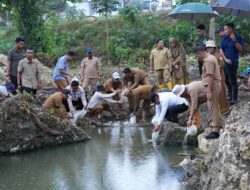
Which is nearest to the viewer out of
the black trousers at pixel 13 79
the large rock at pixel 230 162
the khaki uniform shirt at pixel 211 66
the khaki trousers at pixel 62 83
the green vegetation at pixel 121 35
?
the large rock at pixel 230 162

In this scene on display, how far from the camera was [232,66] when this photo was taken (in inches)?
430

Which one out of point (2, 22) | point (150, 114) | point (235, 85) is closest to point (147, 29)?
point (150, 114)

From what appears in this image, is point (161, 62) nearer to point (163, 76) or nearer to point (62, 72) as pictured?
point (163, 76)

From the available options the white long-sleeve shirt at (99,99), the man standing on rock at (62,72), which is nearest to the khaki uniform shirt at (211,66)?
the white long-sleeve shirt at (99,99)

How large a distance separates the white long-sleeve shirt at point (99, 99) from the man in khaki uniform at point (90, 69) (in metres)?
1.68

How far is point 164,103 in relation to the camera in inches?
397

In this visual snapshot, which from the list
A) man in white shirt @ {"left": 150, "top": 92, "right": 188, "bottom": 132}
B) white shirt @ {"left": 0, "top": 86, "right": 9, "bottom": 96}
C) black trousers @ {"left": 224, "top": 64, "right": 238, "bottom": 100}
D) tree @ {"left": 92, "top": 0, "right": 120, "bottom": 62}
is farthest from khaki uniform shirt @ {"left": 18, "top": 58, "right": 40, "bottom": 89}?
tree @ {"left": 92, "top": 0, "right": 120, "bottom": 62}

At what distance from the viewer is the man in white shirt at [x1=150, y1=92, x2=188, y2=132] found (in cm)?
998

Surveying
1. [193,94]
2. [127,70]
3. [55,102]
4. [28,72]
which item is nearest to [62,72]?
[28,72]

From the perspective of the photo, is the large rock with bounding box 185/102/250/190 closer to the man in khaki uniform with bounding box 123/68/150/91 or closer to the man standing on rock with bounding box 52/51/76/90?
the man in khaki uniform with bounding box 123/68/150/91

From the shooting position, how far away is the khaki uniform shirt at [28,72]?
1194 cm

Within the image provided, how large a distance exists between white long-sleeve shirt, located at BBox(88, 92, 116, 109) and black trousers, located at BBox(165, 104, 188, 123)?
2.50 metres

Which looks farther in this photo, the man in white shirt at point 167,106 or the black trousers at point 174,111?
the black trousers at point 174,111

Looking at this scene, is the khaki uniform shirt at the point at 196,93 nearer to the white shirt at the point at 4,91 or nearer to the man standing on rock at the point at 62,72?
the white shirt at the point at 4,91
